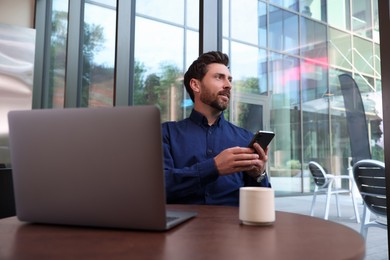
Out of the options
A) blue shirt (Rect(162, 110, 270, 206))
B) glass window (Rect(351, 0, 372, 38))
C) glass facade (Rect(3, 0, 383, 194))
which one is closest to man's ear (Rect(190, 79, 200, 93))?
blue shirt (Rect(162, 110, 270, 206))

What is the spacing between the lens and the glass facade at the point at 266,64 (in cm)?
214

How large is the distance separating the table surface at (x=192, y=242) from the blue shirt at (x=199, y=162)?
17.8 inches

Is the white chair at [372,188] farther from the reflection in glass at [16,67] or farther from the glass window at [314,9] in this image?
the reflection in glass at [16,67]

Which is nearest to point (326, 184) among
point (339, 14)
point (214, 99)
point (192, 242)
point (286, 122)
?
point (286, 122)

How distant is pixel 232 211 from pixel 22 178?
0.59m

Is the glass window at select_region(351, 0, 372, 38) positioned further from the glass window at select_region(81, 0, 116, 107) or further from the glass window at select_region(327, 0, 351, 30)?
the glass window at select_region(81, 0, 116, 107)

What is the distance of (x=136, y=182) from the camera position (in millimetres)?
715

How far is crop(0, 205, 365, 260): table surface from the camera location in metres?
0.59

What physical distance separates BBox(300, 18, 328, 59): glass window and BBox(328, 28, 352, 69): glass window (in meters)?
0.10

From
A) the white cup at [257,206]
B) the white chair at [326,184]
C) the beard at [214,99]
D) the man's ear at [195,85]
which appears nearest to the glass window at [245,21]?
the white chair at [326,184]

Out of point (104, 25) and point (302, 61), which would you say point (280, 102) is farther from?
point (104, 25)

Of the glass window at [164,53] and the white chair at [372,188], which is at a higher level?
the glass window at [164,53]

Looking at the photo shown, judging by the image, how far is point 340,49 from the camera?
86.0 inches

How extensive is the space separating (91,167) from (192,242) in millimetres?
263
